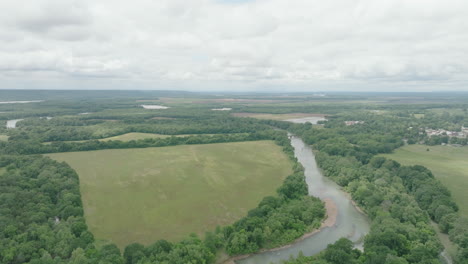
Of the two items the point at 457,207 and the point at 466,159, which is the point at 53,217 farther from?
the point at 466,159

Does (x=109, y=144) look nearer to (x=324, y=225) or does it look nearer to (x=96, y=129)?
(x=96, y=129)

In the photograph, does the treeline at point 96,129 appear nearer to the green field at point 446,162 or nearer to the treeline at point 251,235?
the green field at point 446,162

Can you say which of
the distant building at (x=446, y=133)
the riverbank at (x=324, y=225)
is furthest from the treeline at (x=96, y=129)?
the riverbank at (x=324, y=225)

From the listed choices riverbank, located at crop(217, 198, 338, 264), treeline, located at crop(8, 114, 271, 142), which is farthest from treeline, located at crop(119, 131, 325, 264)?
treeline, located at crop(8, 114, 271, 142)

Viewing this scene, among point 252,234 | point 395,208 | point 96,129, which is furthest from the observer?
point 96,129

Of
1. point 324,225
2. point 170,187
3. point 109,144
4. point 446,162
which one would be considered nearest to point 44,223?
point 170,187

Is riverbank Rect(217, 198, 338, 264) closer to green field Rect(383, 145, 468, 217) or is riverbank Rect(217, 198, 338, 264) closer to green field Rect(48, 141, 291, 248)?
green field Rect(48, 141, 291, 248)

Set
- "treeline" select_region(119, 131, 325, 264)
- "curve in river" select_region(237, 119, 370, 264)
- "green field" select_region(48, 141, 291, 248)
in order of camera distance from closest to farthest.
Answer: "treeline" select_region(119, 131, 325, 264)
"curve in river" select_region(237, 119, 370, 264)
"green field" select_region(48, 141, 291, 248)
